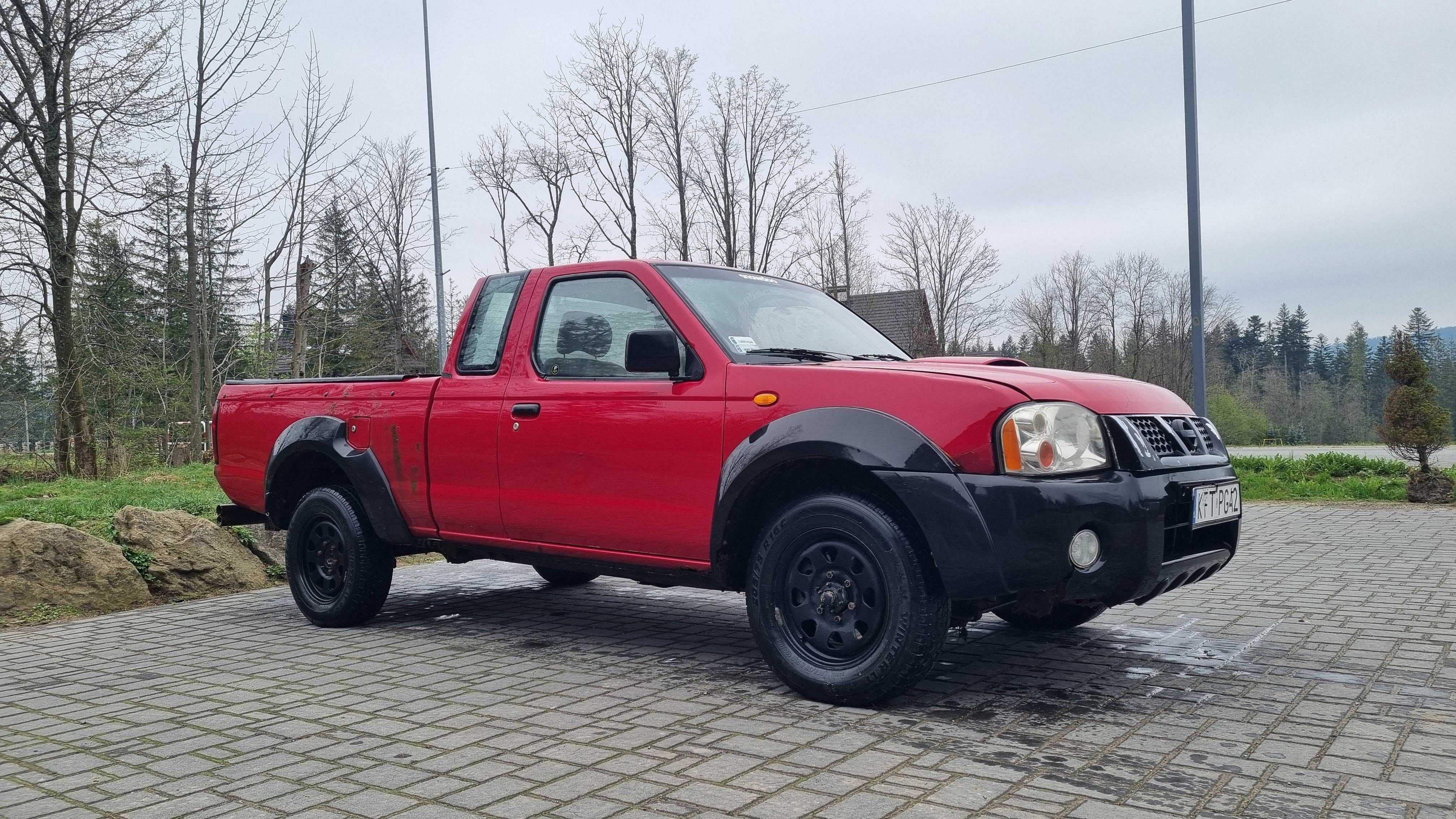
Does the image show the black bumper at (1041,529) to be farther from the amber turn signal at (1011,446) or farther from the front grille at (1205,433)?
the front grille at (1205,433)

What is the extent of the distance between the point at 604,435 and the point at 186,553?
4598mm

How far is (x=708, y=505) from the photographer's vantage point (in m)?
4.32

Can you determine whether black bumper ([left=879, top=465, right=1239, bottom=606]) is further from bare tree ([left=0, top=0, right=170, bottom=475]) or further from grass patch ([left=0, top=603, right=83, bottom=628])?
bare tree ([left=0, top=0, right=170, bottom=475])

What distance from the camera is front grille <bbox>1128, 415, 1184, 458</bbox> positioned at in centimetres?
394

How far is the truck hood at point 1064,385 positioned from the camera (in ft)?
12.5

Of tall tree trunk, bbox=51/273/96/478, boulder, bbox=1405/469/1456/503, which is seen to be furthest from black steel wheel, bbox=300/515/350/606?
boulder, bbox=1405/469/1456/503

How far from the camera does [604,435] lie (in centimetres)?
468

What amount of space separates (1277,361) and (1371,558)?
342 feet

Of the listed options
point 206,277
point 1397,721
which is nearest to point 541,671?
point 1397,721

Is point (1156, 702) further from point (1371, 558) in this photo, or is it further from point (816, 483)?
point (1371, 558)

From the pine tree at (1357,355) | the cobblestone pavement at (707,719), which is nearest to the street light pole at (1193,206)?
the cobblestone pavement at (707,719)

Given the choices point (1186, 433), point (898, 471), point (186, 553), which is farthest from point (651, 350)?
point (186, 553)

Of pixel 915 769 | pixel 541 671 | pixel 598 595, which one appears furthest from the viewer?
pixel 598 595

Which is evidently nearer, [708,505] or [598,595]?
[708,505]
